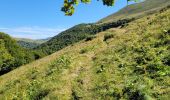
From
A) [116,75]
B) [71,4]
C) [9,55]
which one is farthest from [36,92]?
[9,55]

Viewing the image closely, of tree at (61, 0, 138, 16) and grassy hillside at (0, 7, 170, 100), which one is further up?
tree at (61, 0, 138, 16)

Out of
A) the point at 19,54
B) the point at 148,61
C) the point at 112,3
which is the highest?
the point at 112,3

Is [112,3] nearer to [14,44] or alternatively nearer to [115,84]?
[115,84]

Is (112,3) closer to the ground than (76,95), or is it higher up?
higher up

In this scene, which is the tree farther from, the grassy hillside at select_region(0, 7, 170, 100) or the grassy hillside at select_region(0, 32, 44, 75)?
the grassy hillside at select_region(0, 32, 44, 75)

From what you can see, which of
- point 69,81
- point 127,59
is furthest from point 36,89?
point 127,59

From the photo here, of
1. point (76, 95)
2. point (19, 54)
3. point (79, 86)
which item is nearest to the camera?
point (76, 95)

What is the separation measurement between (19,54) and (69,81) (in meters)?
68.9

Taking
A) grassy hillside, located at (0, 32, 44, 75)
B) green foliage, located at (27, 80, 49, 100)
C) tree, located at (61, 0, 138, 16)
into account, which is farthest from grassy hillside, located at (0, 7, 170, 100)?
grassy hillside, located at (0, 32, 44, 75)

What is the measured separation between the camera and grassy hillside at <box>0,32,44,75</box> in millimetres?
80875

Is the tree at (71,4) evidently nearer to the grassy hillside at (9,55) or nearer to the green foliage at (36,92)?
the green foliage at (36,92)

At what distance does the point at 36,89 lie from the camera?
1126 inches

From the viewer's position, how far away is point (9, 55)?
84.3 meters

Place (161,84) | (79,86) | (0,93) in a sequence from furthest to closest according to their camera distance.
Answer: (0,93), (79,86), (161,84)
